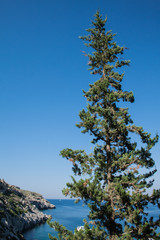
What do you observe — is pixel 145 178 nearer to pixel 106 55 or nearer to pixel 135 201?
pixel 135 201

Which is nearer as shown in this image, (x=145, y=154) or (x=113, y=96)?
(x=145, y=154)

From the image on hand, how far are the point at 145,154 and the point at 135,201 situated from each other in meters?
2.93

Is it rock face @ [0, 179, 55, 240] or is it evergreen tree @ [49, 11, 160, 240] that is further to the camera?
rock face @ [0, 179, 55, 240]

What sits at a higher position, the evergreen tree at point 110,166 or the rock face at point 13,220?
the evergreen tree at point 110,166

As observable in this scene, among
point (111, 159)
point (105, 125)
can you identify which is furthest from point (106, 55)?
point (111, 159)

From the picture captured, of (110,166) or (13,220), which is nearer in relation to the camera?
(110,166)

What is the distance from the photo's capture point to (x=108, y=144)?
12.2 m

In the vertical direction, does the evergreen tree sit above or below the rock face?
above

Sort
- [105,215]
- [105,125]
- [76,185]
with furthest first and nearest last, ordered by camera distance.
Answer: [105,125] < [105,215] < [76,185]

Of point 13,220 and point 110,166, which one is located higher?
point 110,166

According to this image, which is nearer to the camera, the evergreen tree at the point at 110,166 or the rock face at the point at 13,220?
the evergreen tree at the point at 110,166

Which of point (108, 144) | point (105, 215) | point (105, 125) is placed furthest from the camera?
point (108, 144)

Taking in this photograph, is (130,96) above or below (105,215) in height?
above

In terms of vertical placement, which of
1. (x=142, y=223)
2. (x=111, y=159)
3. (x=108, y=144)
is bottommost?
(x=142, y=223)
